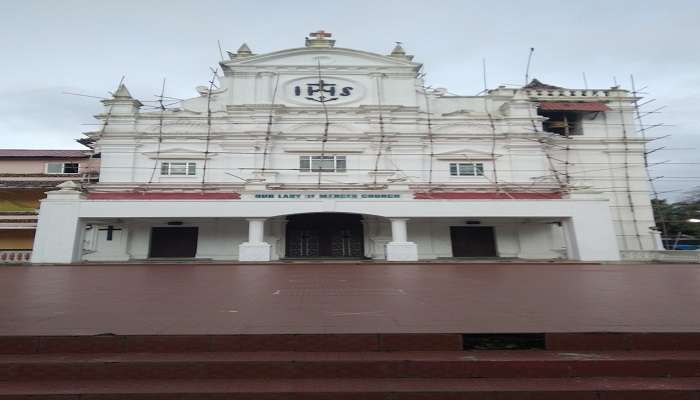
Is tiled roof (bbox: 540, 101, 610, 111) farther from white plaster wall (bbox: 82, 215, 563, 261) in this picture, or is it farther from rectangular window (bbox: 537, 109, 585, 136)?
white plaster wall (bbox: 82, 215, 563, 261)

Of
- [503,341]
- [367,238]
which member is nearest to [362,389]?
[503,341]

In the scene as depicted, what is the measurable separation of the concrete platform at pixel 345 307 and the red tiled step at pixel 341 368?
1.60ft

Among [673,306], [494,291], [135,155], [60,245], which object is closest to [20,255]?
[60,245]

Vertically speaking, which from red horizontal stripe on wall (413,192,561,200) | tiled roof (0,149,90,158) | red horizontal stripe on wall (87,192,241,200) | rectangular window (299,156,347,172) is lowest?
red horizontal stripe on wall (413,192,561,200)

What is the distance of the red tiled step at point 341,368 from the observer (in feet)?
11.0

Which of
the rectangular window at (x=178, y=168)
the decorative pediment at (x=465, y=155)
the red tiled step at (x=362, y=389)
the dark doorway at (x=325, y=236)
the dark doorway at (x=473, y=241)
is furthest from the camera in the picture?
the decorative pediment at (x=465, y=155)

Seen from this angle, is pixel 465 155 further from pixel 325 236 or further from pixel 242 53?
pixel 242 53

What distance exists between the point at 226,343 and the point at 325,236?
15198mm

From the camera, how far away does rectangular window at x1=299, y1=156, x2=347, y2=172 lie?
1991 cm

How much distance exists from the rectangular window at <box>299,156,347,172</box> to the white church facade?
6 cm

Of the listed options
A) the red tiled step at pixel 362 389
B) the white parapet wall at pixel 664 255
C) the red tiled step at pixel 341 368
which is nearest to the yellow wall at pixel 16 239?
the red tiled step at pixel 341 368

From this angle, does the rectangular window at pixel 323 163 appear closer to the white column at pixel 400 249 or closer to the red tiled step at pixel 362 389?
the white column at pixel 400 249

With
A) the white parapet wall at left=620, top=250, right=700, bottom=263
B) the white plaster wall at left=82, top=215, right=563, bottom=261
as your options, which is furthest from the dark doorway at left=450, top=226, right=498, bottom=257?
the white parapet wall at left=620, top=250, right=700, bottom=263

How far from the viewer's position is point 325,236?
62.2 feet
